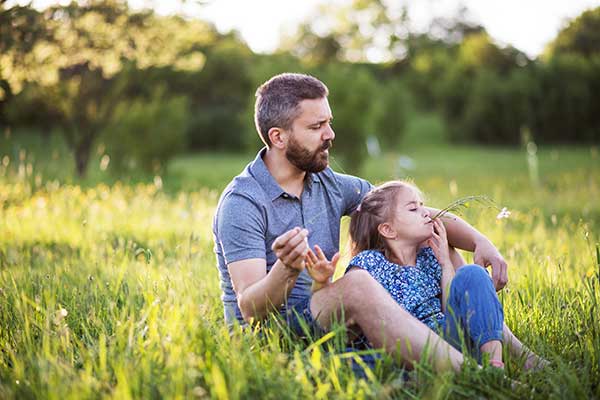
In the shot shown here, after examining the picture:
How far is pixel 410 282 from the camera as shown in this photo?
3201 mm

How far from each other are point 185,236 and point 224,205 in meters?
2.75

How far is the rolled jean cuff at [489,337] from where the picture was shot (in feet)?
8.96

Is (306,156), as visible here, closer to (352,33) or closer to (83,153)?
(83,153)

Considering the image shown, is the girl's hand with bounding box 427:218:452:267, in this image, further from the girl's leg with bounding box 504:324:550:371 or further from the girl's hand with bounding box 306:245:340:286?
the girl's hand with bounding box 306:245:340:286

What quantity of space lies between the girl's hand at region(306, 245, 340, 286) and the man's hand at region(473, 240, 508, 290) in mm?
982

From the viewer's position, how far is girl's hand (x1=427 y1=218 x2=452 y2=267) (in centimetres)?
325

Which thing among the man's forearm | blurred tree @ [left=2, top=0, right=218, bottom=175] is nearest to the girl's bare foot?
the man's forearm

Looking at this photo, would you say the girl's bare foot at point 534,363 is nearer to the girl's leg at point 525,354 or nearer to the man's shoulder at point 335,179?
the girl's leg at point 525,354

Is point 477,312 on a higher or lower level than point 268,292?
lower

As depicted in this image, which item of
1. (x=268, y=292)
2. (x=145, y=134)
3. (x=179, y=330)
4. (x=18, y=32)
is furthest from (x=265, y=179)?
(x=145, y=134)

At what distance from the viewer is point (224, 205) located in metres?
3.14

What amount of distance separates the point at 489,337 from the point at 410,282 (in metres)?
0.56

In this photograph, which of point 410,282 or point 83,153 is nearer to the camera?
point 410,282

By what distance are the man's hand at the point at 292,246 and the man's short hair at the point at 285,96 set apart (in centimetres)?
90
